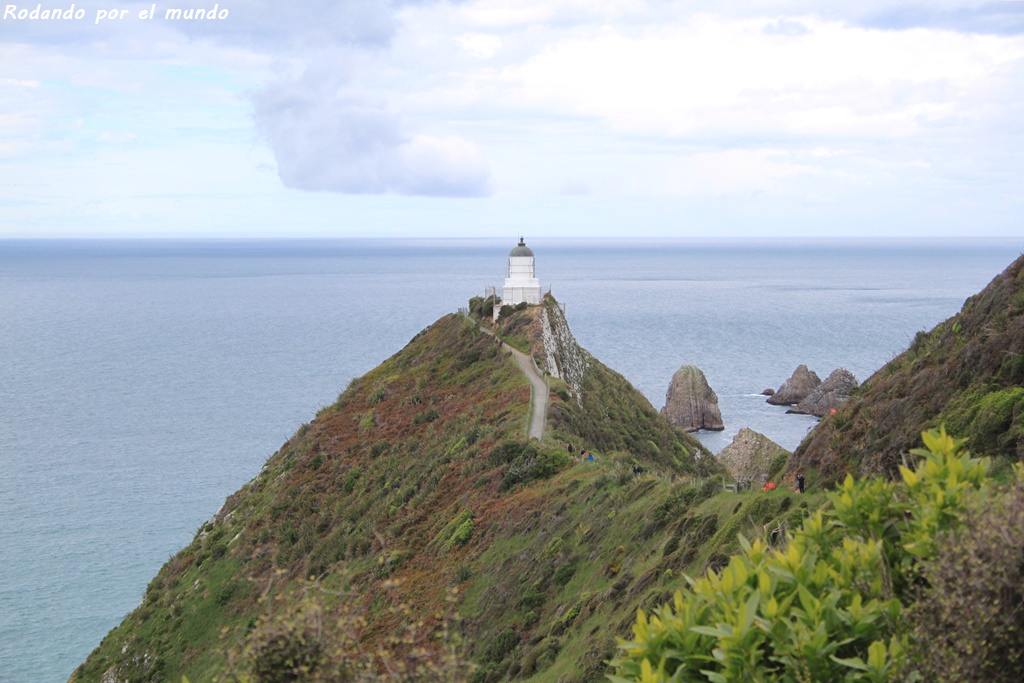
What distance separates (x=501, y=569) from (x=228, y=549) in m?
20.6

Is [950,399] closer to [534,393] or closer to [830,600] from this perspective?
[830,600]

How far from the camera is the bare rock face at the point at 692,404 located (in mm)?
83312

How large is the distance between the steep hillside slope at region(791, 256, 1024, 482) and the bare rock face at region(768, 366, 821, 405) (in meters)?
70.6

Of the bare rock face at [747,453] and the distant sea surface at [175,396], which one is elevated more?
the bare rock face at [747,453]

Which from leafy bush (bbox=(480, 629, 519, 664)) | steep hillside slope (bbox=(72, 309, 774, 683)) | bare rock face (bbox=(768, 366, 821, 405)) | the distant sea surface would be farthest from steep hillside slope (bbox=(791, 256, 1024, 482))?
bare rock face (bbox=(768, 366, 821, 405))

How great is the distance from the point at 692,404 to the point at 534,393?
45.1m

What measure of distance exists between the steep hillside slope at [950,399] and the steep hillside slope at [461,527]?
2.95 meters

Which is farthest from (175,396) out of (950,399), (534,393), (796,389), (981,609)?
(981,609)

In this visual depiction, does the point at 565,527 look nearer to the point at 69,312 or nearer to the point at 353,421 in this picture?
the point at 353,421

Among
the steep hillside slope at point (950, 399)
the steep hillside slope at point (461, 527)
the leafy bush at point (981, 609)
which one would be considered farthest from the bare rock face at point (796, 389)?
the leafy bush at point (981, 609)

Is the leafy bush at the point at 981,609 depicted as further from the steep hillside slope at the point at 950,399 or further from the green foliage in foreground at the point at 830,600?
the steep hillside slope at the point at 950,399

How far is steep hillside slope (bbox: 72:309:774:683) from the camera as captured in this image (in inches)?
717

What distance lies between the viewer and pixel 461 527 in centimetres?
2873

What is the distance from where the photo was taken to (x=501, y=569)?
24609 millimetres
